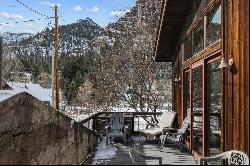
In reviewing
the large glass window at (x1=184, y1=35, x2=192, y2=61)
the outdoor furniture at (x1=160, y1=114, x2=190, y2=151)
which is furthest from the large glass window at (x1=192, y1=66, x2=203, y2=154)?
the large glass window at (x1=184, y1=35, x2=192, y2=61)

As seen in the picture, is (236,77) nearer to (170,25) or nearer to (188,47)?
(188,47)

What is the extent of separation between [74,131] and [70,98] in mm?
41111

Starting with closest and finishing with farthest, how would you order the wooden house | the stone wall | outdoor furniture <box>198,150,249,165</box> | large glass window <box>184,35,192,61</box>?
outdoor furniture <box>198,150,249,165</box> < the wooden house < the stone wall < large glass window <box>184,35,192,61</box>

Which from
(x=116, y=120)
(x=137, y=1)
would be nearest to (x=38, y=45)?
(x=137, y=1)

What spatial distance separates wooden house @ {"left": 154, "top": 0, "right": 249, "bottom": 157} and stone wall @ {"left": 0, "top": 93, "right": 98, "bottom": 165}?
258 cm

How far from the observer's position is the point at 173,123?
11.2 meters

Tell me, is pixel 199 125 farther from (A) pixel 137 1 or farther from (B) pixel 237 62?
(A) pixel 137 1

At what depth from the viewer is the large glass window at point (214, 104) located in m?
5.92

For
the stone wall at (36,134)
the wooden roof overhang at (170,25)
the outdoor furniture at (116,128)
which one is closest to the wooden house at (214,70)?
the wooden roof overhang at (170,25)

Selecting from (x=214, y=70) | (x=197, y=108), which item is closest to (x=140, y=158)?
(x=214, y=70)

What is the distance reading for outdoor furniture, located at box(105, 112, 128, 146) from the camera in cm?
1050

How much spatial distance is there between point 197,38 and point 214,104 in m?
2.23

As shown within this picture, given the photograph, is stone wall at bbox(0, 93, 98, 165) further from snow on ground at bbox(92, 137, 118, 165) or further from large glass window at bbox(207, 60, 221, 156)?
large glass window at bbox(207, 60, 221, 156)

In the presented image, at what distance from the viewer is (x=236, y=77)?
16.4 feet
